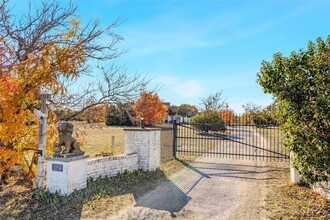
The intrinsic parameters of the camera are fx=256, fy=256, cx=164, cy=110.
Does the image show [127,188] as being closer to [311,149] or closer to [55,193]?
[55,193]

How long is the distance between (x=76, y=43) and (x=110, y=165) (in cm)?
330

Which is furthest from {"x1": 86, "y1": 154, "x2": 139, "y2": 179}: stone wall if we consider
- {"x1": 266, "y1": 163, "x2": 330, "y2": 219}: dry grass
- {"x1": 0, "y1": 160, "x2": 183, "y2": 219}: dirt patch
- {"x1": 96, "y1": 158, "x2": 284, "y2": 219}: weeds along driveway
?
{"x1": 266, "y1": 163, "x2": 330, "y2": 219}: dry grass

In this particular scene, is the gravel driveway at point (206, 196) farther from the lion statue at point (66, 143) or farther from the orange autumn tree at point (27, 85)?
the orange autumn tree at point (27, 85)

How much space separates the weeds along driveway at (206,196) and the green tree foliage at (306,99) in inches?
51.6

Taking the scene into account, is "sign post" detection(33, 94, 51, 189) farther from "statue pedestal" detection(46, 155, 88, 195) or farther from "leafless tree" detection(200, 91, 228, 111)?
"leafless tree" detection(200, 91, 228, 111)

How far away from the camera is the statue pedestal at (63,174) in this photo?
5.25 m

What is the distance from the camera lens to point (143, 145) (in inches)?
311

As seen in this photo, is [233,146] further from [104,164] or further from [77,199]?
[77,199]

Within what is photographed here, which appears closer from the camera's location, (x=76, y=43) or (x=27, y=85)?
(x=27, y=85)

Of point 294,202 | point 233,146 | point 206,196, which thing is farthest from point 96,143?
point 294,202

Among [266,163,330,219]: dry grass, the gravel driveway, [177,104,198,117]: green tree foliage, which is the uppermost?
[177,104,198,117]: green tree foliage

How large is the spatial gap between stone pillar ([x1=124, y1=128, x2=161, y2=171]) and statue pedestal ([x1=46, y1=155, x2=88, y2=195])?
257cm

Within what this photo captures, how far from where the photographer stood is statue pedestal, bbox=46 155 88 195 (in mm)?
5254

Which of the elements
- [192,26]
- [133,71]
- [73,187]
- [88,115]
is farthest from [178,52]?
[73,187]
